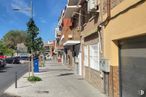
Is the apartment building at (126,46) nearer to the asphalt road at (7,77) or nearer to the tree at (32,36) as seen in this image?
the asphalt road at (7,77)

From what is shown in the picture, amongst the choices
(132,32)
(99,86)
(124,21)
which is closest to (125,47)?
(124,21)

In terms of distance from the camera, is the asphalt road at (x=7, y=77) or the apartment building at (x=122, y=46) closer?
the apartment building at (x=122, y=46)

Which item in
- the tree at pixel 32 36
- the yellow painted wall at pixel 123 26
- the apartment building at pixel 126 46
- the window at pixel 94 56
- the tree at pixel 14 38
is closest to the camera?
the yellow painted wall at pixel 123 26

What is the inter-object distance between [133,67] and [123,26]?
151 cm

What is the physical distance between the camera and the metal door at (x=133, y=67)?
10062 millimetres

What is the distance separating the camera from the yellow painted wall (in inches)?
376

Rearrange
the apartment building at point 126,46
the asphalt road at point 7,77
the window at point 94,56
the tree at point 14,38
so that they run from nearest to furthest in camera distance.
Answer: the apartment building at point 126,46 → the window at point 94,56 → the asphalt road at point 7,77 → the tree at point 14,38

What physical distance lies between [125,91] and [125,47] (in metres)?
1.59

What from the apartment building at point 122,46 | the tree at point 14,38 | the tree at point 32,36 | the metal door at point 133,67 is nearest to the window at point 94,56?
the apartment building at point 122,46

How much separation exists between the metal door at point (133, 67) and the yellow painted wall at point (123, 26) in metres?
0.34

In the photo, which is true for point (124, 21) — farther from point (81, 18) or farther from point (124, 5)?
point (81, 18)

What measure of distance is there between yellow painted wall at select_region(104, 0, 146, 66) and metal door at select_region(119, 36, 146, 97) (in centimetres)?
34

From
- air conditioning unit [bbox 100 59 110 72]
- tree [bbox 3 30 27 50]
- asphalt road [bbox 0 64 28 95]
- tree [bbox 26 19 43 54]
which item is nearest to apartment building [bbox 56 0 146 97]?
air conditioning unit [bbox 100 59 110 72]

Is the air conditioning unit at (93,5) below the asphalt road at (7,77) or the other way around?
the other way around
